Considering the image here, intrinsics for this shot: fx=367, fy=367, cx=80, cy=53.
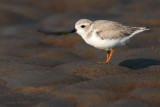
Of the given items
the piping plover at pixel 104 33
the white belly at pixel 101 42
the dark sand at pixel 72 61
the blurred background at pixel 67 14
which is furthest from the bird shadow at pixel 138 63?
the blurred background at pixel 67 14

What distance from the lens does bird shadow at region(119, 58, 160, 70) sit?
806 cm

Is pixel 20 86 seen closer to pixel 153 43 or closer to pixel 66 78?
pixel 66 78

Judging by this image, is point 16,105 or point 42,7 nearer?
point 16,105

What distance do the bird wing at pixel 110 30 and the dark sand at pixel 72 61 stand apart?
2.04 ft

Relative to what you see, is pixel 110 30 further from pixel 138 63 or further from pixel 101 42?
pixel 138 63

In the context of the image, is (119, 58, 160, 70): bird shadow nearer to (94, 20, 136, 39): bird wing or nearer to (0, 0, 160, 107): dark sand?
(0, 0, 160, 107): dark sand

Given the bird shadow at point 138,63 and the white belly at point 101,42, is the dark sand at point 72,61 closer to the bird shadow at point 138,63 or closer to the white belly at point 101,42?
the bird shadow at point 138,63

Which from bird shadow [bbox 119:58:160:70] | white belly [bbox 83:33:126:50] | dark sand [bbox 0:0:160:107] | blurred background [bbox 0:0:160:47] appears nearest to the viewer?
dark sand [bbox 0:0:160:107]

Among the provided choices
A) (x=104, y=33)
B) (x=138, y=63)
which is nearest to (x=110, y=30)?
(x=104, y=33)

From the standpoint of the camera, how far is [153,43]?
10.1 metres

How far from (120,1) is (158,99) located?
10714mm

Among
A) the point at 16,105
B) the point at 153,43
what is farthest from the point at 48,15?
the point at 16,105

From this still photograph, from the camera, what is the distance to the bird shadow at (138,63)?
8.06m

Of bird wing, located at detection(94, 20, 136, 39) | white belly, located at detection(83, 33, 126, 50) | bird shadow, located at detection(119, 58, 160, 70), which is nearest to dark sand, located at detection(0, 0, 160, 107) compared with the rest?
bird shadow, located at detection(119, 58, 160, 70)
